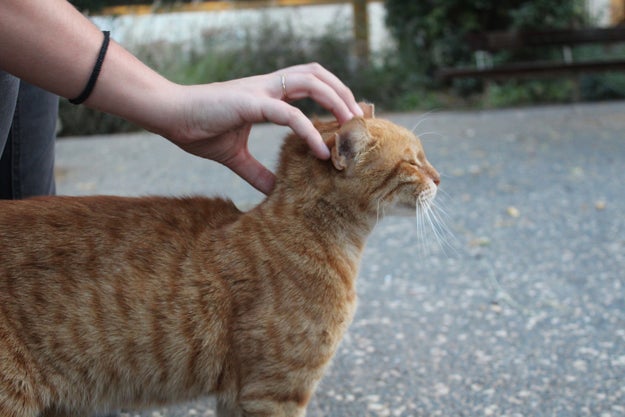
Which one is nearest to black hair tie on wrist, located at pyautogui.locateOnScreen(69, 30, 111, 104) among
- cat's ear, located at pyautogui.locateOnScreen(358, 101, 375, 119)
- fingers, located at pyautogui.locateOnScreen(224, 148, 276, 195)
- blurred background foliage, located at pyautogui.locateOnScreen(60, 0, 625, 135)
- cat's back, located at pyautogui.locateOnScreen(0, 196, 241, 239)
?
cat's back, located at pyautogui.locateOnScreen(0, 196, 241, 239)

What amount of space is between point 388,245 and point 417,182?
99.7 inches

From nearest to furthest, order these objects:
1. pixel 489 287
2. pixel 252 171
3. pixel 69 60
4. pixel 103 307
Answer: pixel 69 60, pixel 103 307, pixel 252 171, pixel 489 287

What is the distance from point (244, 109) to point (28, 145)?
3.07 ft

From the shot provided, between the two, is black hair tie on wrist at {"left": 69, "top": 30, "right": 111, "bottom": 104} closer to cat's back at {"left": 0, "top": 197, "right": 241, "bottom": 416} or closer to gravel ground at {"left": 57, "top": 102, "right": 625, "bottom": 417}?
cat's back at {"left": 0, "top": 197, "right": 241, "bottom": 416}

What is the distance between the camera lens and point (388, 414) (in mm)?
2662

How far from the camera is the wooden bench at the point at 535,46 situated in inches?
379

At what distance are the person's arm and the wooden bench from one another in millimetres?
7976

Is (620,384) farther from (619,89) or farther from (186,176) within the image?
(619,89)

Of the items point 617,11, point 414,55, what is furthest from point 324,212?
point 617,11

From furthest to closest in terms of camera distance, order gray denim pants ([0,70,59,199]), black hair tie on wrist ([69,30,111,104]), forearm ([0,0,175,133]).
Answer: gray denim pants ([0,70,59,199]) → black hair tie on wrist ([69,30,111,104]) → forearm ([0,0,175,133])

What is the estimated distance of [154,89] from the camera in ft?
6.33

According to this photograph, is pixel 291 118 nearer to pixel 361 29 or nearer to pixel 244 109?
pixel 244 109

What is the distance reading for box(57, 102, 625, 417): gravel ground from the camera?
9.07 ft

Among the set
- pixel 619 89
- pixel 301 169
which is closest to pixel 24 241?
pixel 301 169
